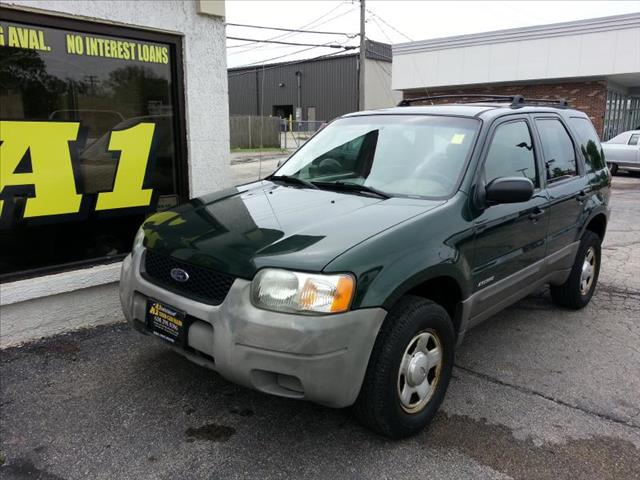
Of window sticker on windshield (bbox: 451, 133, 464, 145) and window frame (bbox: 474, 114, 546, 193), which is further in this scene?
window sticker on windshield (bbox: 451, 133, 464, 145)

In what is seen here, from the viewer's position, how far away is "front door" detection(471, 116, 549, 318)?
11.1 ft

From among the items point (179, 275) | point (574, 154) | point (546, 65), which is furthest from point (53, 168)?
point (546, 65)

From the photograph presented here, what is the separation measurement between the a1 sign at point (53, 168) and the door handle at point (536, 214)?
3.37 metres

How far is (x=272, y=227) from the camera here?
2.94 metres

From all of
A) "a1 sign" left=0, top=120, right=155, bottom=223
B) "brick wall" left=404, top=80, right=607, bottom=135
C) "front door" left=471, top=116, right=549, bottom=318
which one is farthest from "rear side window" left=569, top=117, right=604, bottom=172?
"brick wall" left=404, top=80, right=607, bottom=135

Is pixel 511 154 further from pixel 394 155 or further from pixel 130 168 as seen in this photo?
pixel 130 168

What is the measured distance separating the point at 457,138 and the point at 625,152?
16.1 metres

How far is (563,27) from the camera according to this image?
19688mm

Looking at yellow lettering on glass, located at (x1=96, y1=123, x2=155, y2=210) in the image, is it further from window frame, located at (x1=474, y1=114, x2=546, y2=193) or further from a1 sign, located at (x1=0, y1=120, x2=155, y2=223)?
window frame, located at (x1=474, y1=114, x2=546, y2=193)

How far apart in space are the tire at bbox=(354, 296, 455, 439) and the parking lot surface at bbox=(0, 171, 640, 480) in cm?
18

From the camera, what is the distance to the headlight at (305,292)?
248 centimetres

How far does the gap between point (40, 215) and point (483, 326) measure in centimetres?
377

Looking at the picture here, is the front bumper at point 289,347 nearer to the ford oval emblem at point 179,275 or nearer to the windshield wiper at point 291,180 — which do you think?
the ford oval emblem at point 179,275

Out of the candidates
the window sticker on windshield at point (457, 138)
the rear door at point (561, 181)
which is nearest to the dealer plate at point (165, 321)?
the window sticker on windshield at point (457, 138)
